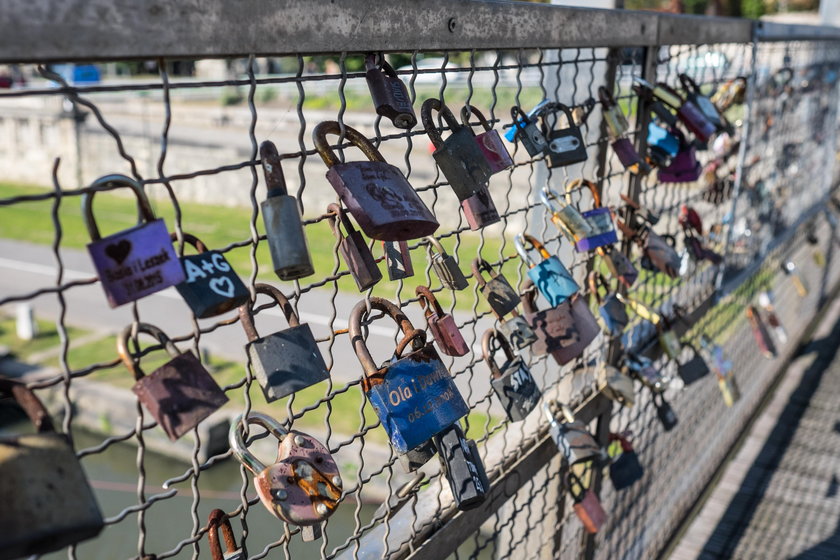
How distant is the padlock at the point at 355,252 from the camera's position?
985mm

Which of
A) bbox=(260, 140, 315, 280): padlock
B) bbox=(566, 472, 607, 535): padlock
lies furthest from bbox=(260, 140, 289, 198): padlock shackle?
bbox=(566, 472, 607, 535): padlock

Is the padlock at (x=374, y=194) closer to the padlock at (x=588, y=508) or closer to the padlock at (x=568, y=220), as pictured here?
the padlock at (x=568, y=220)

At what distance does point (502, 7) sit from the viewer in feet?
4.02

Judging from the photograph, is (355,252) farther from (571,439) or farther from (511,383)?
(571,439)

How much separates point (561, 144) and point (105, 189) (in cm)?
90

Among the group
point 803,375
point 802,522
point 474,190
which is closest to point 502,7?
point 474,190

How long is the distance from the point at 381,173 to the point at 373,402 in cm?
29

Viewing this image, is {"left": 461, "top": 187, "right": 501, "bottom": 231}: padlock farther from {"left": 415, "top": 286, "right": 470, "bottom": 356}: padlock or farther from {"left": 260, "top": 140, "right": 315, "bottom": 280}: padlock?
{"left": 260, "top": 140, "right": 315, "bottom": 280}: padlock

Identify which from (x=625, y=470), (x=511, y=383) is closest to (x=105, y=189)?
(x=511, y=383)

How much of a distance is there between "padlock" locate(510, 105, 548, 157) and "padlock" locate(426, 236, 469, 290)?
284mm

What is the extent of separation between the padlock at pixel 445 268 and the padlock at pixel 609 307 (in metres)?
0.64

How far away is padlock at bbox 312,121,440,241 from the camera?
932 mm

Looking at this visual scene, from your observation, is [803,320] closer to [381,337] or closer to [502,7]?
[502,7]

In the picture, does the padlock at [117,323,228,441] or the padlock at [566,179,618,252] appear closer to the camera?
the padlock at [117,323,228,441]
